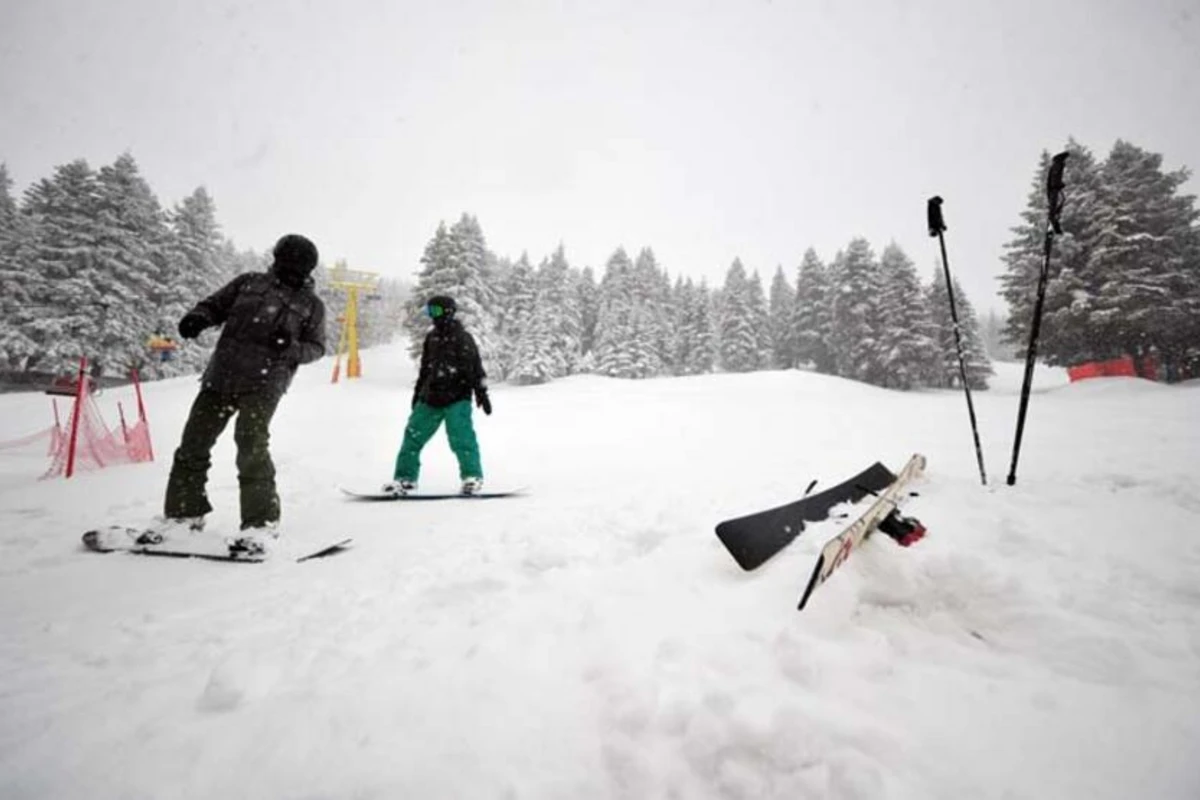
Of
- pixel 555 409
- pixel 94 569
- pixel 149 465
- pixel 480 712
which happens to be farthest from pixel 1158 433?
pixel 149 465

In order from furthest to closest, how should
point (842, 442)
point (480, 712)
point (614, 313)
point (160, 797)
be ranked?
point (614, 313), point (842, 442), point (480, 712), point (160, 797)

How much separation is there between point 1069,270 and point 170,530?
29.8 m

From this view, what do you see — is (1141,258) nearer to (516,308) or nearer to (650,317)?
(650,317)

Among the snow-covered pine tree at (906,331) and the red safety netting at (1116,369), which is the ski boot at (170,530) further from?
the snow-covered pine tree at (906,331)

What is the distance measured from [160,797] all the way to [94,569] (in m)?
2.54

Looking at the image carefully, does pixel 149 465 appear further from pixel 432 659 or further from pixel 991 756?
pixel 991 756

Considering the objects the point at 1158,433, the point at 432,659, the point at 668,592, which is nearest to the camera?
the point at 432,659

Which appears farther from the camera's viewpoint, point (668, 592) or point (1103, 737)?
point (668, 592)

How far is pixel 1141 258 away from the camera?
19953 millimetres

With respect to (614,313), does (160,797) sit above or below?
below

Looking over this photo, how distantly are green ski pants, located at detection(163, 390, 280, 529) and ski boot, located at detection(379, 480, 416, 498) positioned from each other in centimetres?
153

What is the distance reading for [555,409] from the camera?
15.2 meters

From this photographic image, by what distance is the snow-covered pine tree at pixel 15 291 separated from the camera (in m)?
23.0

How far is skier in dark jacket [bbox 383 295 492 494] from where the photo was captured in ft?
17.1
